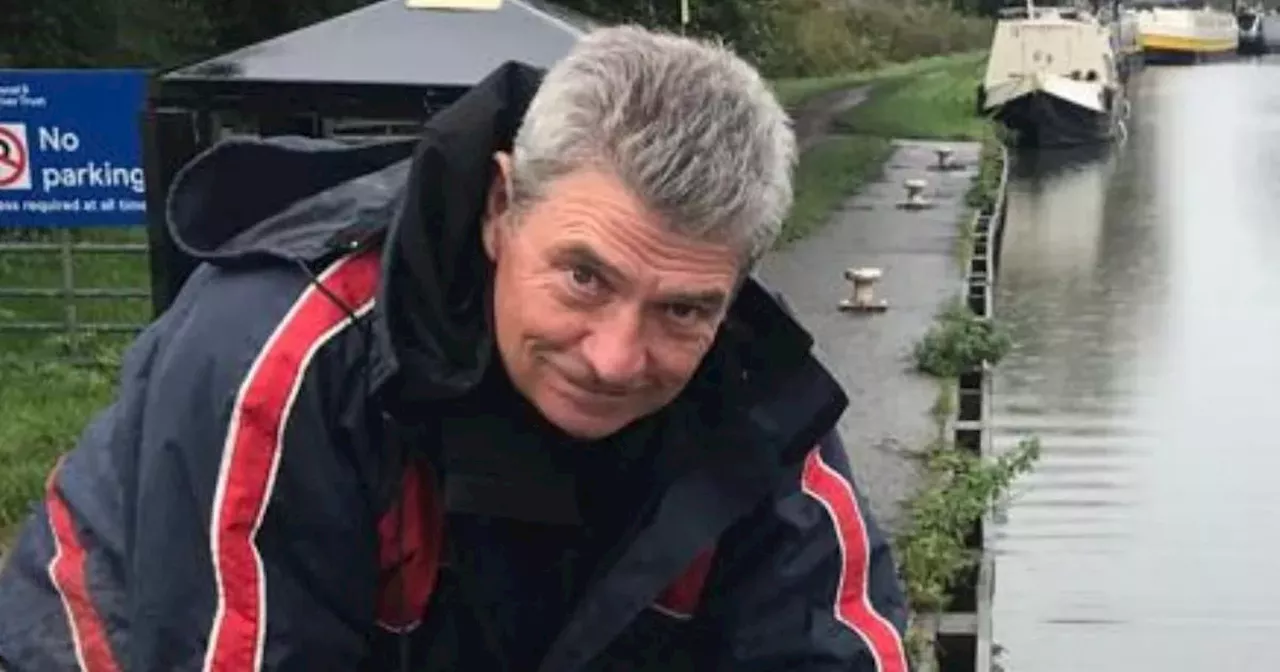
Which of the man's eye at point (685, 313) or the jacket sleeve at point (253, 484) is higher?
the man's eye at point (685, 313)

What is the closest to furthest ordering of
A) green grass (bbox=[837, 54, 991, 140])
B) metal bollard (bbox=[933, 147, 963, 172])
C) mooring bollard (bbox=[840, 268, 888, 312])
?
mooring bollard (bbox=[840, 268, 888, 312]) → metal bollard (bbox=[933, 147, 963, 172]) → green grass (bbox=[837, 54, 991, 140])

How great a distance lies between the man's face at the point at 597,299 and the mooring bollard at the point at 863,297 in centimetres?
1116

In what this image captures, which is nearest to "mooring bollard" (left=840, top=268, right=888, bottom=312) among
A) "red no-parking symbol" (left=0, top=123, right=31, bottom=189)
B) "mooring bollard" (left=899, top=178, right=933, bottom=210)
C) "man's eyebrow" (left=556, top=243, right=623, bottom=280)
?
"red no-parking symbol" (left=0, top=123, right=31, bottom=189)

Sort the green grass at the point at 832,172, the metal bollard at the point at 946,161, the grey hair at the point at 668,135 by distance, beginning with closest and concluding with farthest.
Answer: the grey hair at the point at 668,135 < the green grass at the point at 832,172 < the metal bollard at the point at 946,161

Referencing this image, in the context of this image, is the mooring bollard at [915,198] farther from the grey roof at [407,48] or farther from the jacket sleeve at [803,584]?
the jacket sleeve at [803,584]

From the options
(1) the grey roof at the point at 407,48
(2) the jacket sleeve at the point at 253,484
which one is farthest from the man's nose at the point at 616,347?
(1) the grey roof at the point at 407,48

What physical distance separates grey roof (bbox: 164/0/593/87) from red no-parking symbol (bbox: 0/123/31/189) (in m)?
2.84

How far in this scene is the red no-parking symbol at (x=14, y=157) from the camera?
28.8 feet

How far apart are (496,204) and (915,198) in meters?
18.1

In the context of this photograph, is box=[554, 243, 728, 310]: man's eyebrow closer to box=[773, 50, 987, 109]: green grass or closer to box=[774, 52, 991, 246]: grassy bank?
box=[774, 52, 991, 246]: grassy bank

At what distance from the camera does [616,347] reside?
6.98 ft

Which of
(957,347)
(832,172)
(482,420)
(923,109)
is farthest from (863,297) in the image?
(923,109)

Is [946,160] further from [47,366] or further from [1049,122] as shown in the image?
[47,366]

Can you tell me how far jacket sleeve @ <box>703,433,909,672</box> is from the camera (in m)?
2.37
